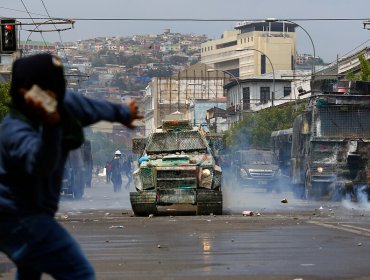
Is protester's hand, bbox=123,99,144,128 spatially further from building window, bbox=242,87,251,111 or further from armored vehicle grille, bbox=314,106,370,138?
building window, bbox=242,87,251,111

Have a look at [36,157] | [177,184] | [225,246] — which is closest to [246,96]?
[177,184]

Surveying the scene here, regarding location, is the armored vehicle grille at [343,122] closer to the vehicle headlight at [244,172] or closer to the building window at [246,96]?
the vehicle headlight at [244,172]

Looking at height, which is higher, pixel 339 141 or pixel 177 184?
pixel 339 141

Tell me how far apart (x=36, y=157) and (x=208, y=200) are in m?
19.6

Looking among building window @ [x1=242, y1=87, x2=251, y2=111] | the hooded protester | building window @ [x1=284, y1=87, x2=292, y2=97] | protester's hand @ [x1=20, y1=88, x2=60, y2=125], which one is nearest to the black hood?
the hooded protester

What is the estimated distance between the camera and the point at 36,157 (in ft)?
17.7

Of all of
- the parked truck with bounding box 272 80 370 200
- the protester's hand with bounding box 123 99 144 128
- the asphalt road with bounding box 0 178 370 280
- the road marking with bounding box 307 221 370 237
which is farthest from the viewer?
the parked truck with bounding box 272 80 370 200

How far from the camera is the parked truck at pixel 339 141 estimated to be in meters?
34.1

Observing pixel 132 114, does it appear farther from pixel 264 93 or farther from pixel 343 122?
pixel 264 93

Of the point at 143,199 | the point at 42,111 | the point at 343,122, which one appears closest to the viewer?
the point at 42,111

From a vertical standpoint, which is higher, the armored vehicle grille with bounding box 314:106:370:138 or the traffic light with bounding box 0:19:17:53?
the traffic light with bounding box 0:19:17:53

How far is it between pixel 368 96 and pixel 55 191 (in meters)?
29.7

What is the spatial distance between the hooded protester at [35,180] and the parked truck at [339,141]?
2845 cm

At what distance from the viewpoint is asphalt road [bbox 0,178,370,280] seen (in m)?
11.7
